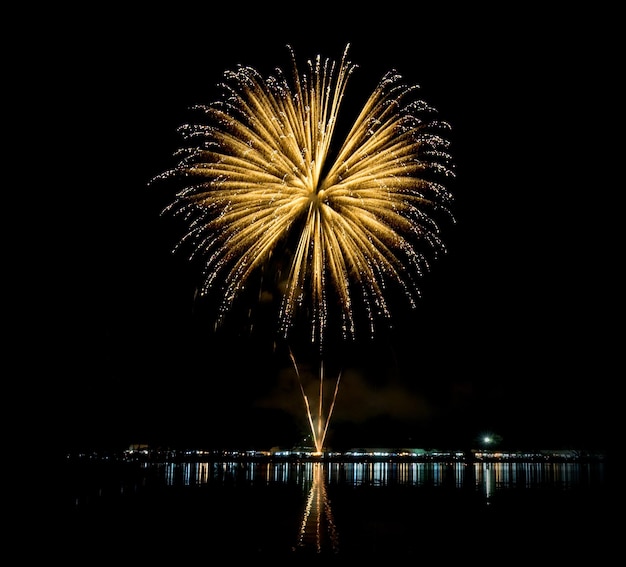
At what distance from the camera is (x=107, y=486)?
1543 inches

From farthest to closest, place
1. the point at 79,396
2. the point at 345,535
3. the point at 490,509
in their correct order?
the point at 79,396 < the point at 490,509 < the point at 345,535

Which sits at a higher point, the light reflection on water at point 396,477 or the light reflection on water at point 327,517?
the light reflection on water at point 396,477

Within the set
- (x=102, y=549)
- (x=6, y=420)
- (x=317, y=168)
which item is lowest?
(x=102, y=549)

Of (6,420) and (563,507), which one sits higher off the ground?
(6,420)

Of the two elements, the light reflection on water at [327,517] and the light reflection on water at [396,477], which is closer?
the light reflection on water at [327,517]

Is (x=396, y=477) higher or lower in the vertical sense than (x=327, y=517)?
higher

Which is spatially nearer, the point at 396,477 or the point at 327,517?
the point at 327,517

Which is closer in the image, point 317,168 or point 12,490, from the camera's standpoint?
point 317,168

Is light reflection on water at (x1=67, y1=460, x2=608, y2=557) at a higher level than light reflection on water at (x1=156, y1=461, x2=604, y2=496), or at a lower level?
lower

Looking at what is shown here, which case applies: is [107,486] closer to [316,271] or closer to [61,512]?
[61,512]

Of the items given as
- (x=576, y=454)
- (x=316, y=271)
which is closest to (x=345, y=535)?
(x=316, y=271)

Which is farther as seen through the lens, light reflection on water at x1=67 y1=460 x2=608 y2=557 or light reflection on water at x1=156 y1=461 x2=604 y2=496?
light reflection on water at x1=156 y1=461 x2=604 y2=496

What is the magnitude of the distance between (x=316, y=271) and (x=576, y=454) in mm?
163953

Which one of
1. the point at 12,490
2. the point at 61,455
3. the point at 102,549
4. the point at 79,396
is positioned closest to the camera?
the point at 102,549
